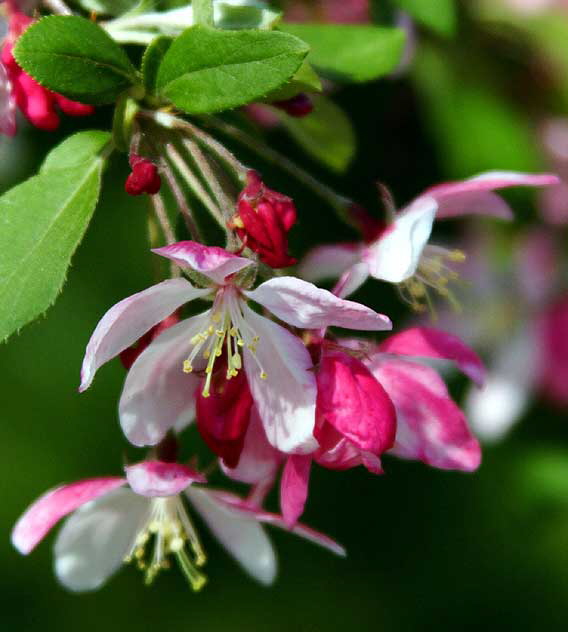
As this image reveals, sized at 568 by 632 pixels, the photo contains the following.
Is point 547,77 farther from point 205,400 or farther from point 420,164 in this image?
point 205,400

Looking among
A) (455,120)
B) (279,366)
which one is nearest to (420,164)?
(455,120)

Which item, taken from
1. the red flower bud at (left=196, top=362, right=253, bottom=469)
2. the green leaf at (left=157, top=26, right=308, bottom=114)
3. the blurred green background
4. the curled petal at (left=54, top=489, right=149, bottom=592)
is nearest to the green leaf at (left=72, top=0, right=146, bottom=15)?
the green leaf at (left=157, top=26, right=308, bottom=114)

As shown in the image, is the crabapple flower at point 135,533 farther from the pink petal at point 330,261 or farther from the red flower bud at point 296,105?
the red flower bud at point 296,105

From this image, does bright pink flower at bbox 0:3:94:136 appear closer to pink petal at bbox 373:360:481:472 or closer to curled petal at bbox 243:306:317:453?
curled petal at bbox 243:306:317:453

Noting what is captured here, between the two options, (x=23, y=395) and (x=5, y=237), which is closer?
(x=5, y=237)

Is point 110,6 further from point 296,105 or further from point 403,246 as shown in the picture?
point 403,246

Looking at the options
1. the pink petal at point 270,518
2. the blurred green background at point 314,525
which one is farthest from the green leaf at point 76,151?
the blurred green background at point 314,525
